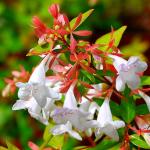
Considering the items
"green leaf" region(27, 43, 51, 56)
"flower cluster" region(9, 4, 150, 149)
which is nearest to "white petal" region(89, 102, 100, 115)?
"flower cluster" region(9, 4, 150, 149)

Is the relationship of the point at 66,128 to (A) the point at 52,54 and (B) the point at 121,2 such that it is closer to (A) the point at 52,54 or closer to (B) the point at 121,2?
(A) the point at 52,54

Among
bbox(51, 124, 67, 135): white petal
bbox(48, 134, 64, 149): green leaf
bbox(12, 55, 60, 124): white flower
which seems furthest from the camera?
bbox(48, 134, 64, 149): green leaf

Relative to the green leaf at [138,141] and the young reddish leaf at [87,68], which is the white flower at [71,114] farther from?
the green leaf at [138,141]

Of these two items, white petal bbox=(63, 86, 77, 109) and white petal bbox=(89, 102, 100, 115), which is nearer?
white petal bbox=(63, 86, 77, 109)

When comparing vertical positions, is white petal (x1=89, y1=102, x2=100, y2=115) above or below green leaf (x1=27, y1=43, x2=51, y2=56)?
below

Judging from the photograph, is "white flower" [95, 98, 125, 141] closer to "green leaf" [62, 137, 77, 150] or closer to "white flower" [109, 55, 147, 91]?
"white flower" [109, 55, 147, 91]

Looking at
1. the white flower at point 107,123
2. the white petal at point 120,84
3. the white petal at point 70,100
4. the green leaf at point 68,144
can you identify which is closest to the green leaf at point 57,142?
the green leaf at point 68,144

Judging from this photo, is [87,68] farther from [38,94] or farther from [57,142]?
[57,142]
